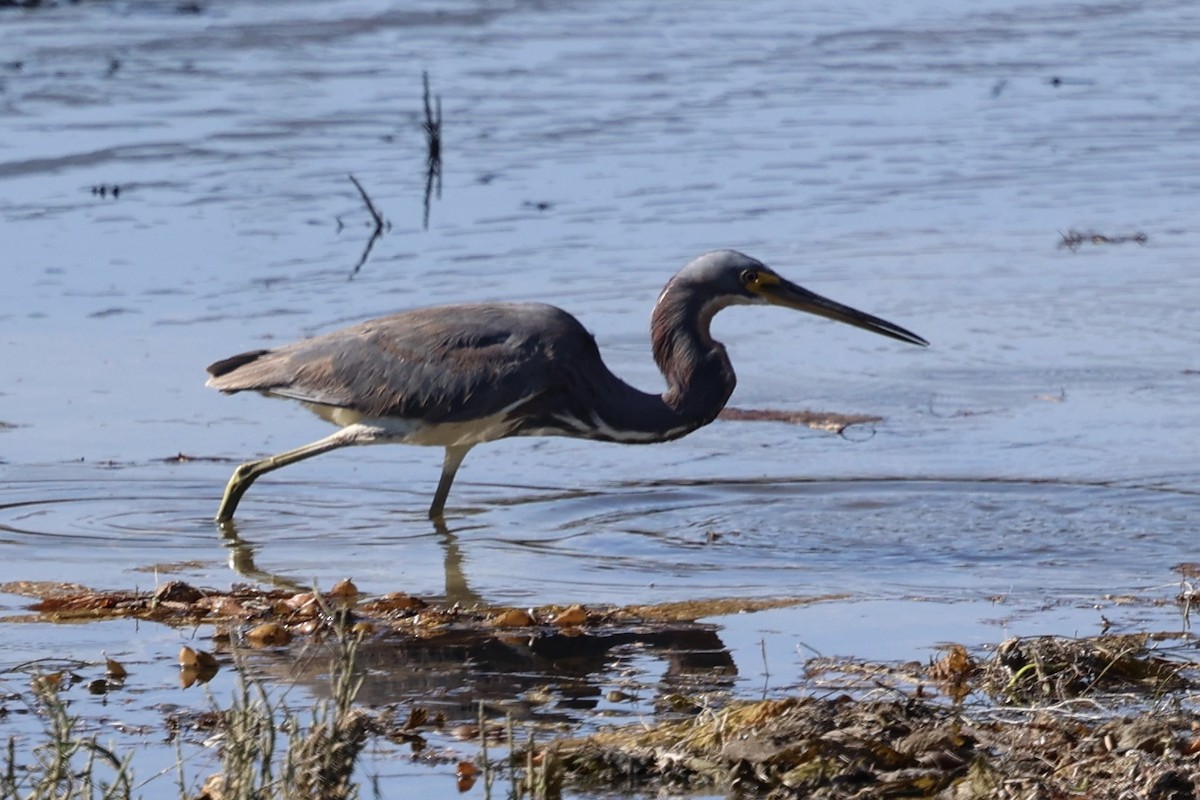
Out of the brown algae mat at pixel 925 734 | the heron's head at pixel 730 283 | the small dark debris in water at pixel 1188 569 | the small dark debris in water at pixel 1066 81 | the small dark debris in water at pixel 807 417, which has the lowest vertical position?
the small dark debris in water at pixel 1188 569

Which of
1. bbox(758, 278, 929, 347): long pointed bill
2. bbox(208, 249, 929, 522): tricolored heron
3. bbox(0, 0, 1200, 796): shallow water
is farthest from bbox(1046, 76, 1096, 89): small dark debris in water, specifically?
bbox(208, 249, 929, 522): tricolored heron

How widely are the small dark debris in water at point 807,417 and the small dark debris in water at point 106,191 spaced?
6.20m

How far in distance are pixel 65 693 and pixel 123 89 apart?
44.3 feet

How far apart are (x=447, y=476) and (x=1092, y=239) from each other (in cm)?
564

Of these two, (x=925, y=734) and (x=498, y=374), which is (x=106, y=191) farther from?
(x=925, y=734)

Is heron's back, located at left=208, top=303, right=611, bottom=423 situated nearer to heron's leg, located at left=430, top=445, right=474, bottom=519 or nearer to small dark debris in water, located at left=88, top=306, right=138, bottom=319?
heron's leg, located at left=430, top=445, right=474, bottom=519

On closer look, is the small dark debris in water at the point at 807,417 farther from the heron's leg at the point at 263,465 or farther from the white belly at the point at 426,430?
the heron's leg at the point at 263,465

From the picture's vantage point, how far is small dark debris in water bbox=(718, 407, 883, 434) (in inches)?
375

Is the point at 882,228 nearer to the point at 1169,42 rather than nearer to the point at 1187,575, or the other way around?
the point at 1187,575

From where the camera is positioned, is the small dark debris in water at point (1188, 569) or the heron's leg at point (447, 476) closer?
the small dark debris in water at point (1188, 569)

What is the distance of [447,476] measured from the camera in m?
8.42

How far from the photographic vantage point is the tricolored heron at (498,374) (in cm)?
839

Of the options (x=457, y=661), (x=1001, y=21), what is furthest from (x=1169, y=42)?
(x=457, y=661)

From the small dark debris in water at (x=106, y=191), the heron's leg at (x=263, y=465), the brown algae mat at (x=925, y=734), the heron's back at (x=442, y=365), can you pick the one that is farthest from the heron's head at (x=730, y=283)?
the small dark debris in water at (x=106, y=191)
